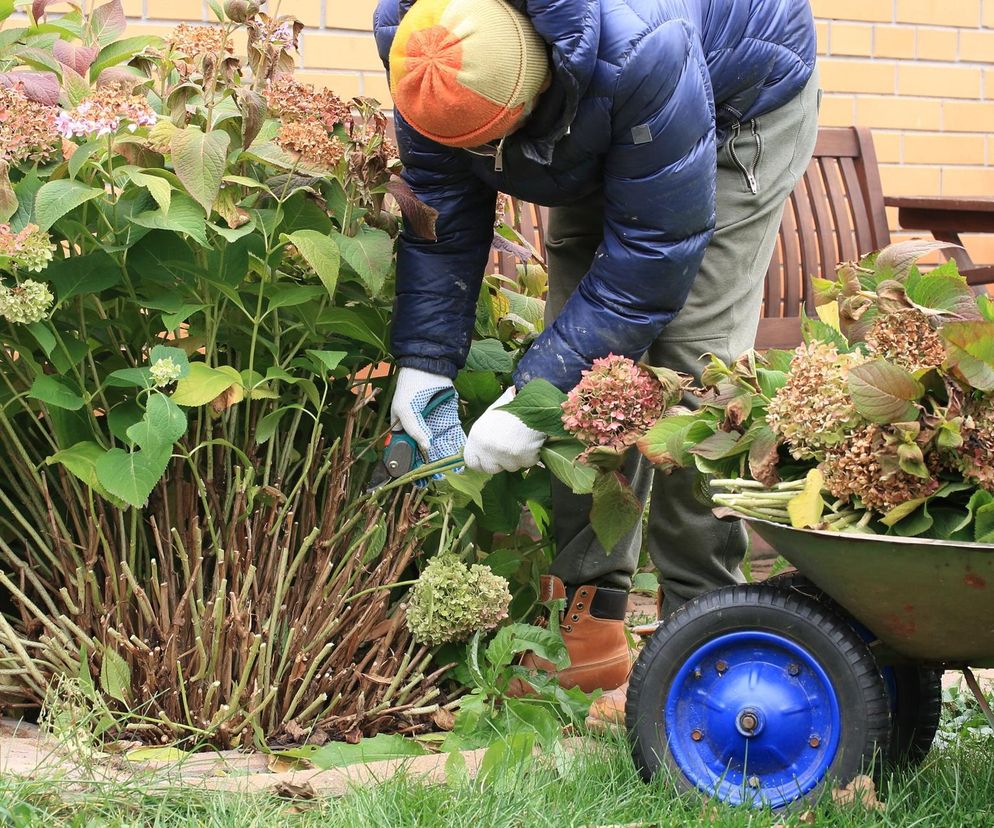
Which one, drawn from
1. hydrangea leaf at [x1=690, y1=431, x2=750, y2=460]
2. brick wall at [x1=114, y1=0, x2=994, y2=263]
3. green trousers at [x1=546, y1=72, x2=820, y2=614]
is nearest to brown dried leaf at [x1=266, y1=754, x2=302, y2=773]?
green trousers at [x1=546, y1=72, x2=820, y2=614]

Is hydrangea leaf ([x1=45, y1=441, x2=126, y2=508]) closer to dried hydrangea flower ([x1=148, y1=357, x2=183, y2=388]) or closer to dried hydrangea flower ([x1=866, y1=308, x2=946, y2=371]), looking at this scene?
dried hydrangea flower ([x1=148, y1=357, x2=183, y2=388])

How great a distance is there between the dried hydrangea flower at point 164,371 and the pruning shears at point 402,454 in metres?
0.45

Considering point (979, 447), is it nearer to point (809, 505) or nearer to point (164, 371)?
point (809, 505)

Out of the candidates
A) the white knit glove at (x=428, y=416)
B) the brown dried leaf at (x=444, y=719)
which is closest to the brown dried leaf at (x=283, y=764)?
the brown dried leaf at (x=444, y=719)

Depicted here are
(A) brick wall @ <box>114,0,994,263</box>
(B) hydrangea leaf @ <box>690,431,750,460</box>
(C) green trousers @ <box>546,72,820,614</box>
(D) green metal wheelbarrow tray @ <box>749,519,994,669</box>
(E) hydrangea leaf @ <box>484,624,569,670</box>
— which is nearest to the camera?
(D) green metal wheelbarrow tray @ <box>749,519,994,669</box>

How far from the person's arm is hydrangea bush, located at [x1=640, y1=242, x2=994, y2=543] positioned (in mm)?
275

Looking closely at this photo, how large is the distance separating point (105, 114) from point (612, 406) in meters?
0.85

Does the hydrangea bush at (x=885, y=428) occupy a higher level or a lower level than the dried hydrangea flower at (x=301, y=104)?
Answer: lower

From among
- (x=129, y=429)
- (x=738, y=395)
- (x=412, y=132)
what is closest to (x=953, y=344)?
(x=738, y=395)

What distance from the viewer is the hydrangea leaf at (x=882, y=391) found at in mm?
1582

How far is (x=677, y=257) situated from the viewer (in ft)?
6.53

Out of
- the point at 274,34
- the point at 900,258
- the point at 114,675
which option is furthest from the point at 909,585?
the point at 274,34

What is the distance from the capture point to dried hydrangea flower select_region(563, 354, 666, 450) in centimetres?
185

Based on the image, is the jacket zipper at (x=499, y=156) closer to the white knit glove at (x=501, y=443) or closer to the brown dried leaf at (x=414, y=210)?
the brown dried leaf at (x=414, y=210)
